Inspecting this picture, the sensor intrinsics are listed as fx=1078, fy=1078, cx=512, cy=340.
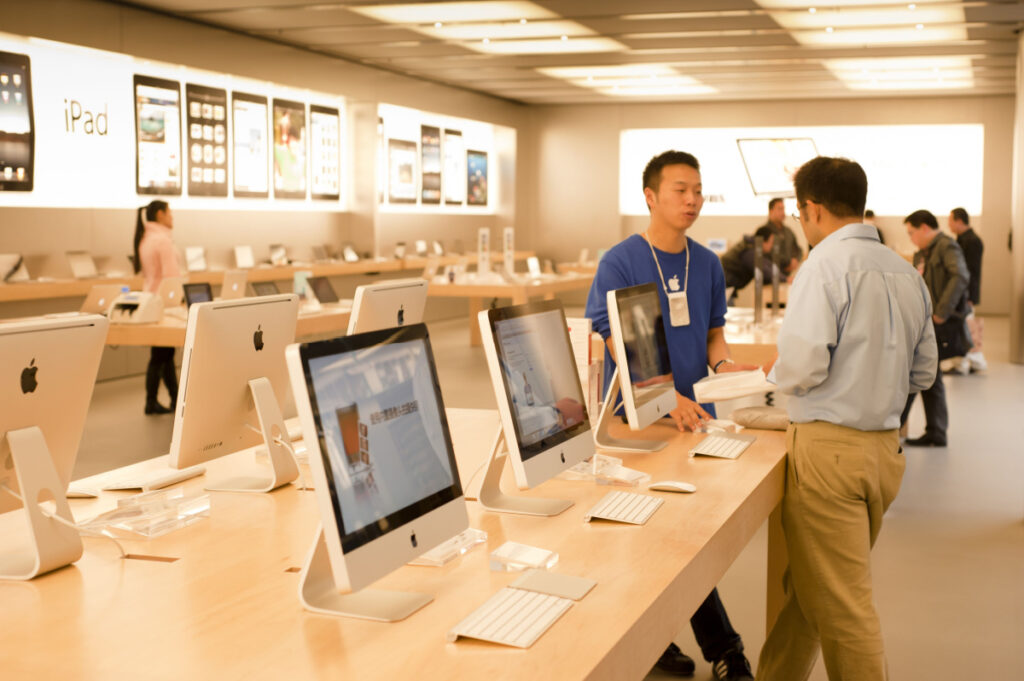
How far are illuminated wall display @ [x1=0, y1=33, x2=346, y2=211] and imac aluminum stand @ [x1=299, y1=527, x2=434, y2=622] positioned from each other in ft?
25.9

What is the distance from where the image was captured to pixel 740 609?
13.1 feet

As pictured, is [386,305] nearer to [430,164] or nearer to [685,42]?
[685,42]

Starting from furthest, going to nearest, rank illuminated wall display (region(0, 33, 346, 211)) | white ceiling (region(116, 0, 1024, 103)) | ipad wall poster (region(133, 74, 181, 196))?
ipad wall poster (region(133, 74, 181, 196)) → white ceiling (region(116, 0, 1024, 103)) → illuminated wall display (region(0, 33, 346, 211))

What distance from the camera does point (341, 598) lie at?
181 centimetres

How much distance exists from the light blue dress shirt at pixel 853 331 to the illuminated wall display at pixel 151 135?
7.62m

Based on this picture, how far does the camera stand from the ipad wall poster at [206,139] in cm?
1069

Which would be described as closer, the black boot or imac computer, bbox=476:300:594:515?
imac computer, bbox=476:300:594:515

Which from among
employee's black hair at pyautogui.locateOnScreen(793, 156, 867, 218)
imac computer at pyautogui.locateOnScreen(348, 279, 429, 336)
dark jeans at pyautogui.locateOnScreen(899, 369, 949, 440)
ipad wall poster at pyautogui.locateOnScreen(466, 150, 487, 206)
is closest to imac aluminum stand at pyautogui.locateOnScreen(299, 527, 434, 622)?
imac computer at pyautogui.locateOnScreen(348, 279, 429, 336)

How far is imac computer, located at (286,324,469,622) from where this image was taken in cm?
163

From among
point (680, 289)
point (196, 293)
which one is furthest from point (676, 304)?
point (196, 293)

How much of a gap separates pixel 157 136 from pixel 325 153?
9.97ft

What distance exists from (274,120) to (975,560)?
9.37 m

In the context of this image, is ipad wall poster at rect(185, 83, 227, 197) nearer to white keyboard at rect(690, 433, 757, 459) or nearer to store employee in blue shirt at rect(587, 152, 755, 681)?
store employee in blue shirt at rect(587, 152, 755, 681)

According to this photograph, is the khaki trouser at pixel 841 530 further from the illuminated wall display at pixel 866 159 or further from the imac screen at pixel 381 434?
the illuminated wall display at pixel 866 159
